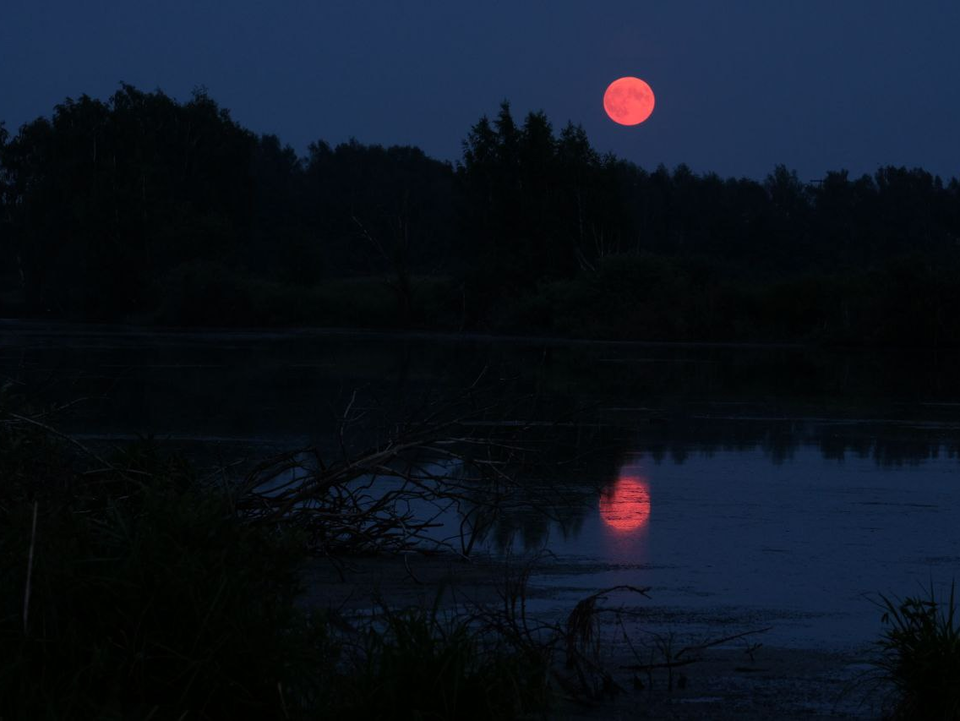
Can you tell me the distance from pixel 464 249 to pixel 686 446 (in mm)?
54786

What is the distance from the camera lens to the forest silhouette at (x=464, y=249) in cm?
5047

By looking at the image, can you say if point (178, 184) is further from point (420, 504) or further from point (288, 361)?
point (420, 504)

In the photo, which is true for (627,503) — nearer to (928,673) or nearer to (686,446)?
(686,446)

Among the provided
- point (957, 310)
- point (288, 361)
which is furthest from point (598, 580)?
point (957, 310)

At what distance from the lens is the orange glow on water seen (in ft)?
37.0

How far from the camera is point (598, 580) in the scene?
897 centimetres

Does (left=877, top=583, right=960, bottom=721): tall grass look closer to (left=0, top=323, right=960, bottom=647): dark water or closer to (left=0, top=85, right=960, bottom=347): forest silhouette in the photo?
(left=0, top=323, right=960, bottom=647): dark water

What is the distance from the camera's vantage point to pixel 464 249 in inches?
2800

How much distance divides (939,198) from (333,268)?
54.2 meters

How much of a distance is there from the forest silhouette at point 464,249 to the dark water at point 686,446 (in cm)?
1230

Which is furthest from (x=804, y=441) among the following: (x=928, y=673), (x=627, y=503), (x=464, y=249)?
(x=464, y=249)

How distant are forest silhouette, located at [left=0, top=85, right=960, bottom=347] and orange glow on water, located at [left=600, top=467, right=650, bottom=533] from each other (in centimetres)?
3403

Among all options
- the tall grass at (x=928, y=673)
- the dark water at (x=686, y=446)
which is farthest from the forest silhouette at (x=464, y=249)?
the tall grass at (x=928, y=673)

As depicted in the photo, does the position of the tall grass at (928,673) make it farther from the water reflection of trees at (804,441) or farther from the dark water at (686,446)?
the water reflection of trees at (804,441)
